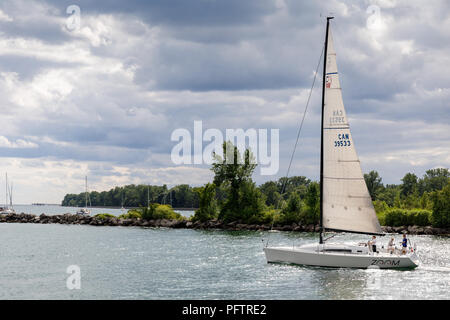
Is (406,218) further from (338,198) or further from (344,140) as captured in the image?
(344,140)

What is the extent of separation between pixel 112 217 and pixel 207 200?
32.3 meters

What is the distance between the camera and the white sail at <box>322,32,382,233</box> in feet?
142

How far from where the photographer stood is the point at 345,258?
42.6 meters

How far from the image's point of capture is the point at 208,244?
240ft

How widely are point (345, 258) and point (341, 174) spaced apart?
286 inches

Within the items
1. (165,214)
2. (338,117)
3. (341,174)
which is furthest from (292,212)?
(338,117)

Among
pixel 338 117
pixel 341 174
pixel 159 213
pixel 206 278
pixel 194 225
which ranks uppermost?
pixel 338 117

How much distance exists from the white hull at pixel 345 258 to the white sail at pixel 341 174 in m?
1.90

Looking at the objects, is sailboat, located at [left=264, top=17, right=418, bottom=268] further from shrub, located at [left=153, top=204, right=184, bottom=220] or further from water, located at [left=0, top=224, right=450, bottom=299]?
shrub, located at [left=153, top=204, right=184, bottom=220]

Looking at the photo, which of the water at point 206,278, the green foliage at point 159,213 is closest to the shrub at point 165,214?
the green foliage at point 159,213

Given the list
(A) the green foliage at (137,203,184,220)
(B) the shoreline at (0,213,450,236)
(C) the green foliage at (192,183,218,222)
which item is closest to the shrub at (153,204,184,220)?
(A) the green foliage at (137,203,184,220)

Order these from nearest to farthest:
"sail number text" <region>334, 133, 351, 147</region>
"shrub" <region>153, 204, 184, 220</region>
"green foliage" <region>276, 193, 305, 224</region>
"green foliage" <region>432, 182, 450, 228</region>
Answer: "sail number text" <region>334, 133, 351, 147</region> → "green foliage" <region>432, 182, 450, 228</region> → "green foliage" <region>276, 193, 305, 224</region> → "shrub" <region>153, 204, 184, 220</region>
